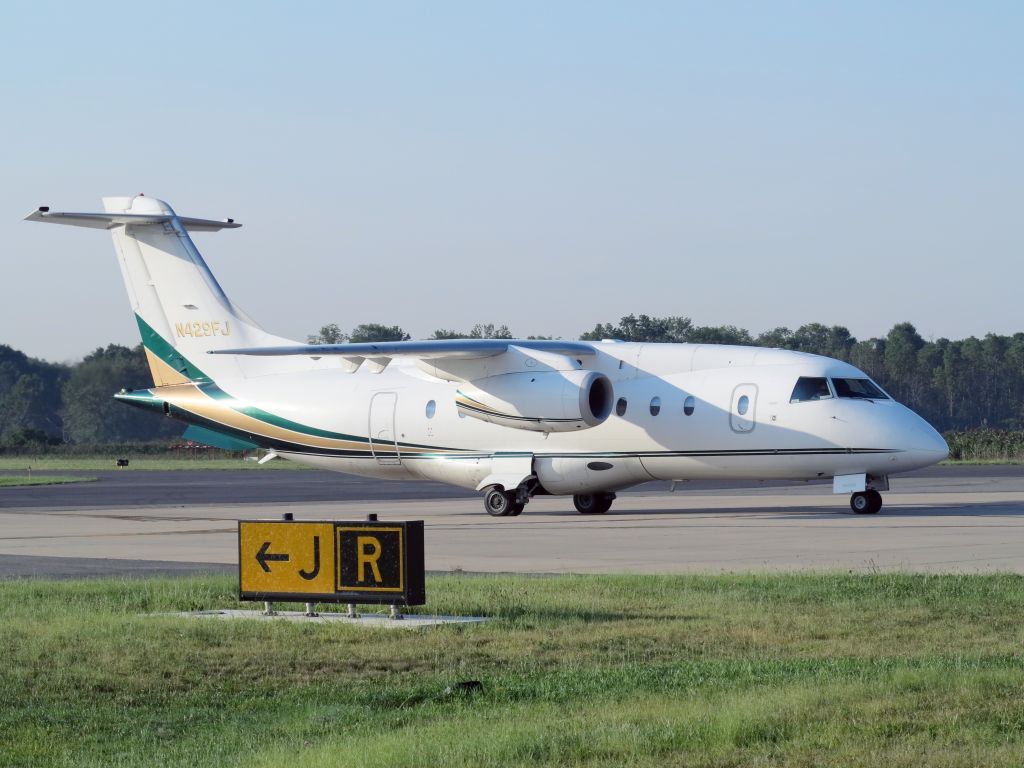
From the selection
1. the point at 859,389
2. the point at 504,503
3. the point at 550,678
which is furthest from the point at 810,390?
the point at 550,678

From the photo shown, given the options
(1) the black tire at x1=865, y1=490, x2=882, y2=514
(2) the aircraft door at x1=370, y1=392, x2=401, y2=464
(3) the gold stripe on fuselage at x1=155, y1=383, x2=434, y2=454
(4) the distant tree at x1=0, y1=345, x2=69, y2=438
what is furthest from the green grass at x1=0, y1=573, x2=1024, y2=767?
(4) the distant tree at x1=0, y1=345, x2=69, y2=438

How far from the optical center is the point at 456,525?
28.5 meters

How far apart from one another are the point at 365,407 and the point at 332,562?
20592 millimetres

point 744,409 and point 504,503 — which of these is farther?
point 504,503

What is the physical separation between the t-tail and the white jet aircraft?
36mm

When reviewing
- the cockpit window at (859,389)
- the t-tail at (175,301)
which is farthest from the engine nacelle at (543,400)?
the t-tail at (175,301)

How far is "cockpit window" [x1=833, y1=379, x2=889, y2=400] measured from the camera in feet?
96.0

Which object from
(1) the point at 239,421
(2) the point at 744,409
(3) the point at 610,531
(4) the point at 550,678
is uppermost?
(1) the point at 239,421

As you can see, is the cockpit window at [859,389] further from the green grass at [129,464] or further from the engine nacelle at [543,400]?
the green grass at [129,464]

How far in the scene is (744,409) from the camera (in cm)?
2938

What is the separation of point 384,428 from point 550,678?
920 inches

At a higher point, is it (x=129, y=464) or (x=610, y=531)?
(x=129, y=464)

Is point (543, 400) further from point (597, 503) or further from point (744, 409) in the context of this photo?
point (744, 409)

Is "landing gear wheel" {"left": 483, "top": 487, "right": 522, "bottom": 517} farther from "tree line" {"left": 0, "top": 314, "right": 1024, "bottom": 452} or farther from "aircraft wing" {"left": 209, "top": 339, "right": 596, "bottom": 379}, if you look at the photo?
"tree line" {"left": 0, "top": 314, "right": 1024, "bottom": 452}
